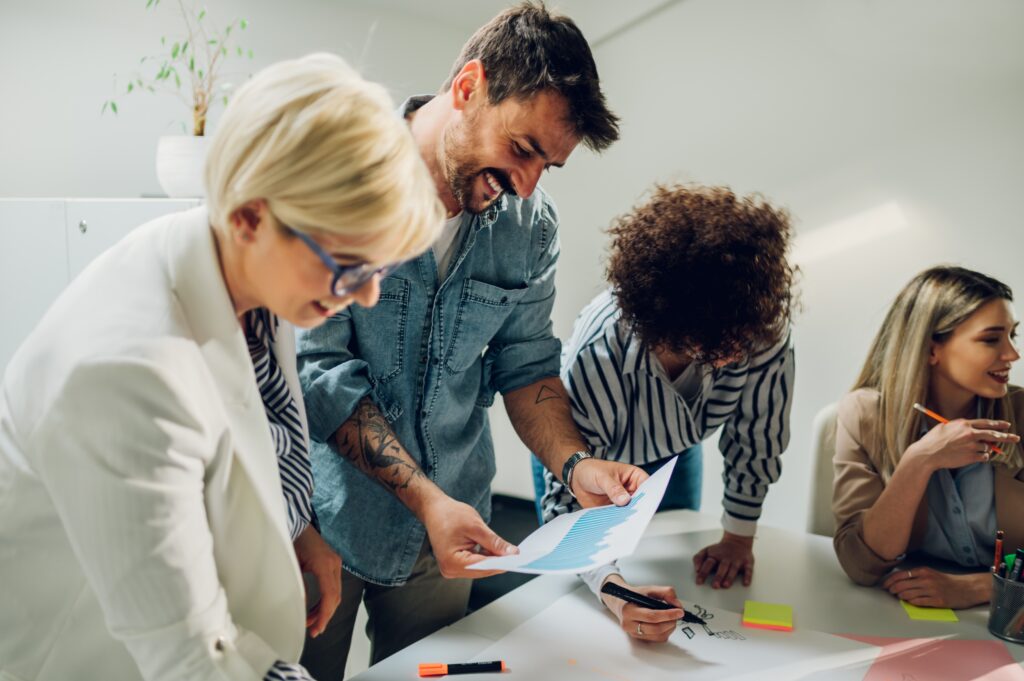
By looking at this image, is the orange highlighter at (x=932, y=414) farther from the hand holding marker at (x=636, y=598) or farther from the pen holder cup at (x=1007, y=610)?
the hand holding marker at (x=636, y=598)

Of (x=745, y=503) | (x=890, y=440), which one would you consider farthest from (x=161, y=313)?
(x=890, y=440)

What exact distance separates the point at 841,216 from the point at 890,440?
1147 mm

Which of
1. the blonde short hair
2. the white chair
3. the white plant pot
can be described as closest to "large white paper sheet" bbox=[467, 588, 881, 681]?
the white chair

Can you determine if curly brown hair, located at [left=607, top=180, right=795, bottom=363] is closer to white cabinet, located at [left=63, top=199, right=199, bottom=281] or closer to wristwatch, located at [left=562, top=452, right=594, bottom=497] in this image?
wristwatch, located at [left=562, top=452, right=594, bottom=497]

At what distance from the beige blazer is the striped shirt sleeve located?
154 mm

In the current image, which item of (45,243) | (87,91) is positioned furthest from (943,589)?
(87,91)

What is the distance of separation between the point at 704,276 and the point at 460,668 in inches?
28.6

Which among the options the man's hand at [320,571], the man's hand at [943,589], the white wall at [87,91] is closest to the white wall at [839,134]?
the man's hand at [943,589]

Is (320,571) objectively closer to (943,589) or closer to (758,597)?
(758,597)

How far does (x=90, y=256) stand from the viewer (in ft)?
6.89

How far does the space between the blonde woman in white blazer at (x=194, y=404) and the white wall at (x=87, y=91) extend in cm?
180

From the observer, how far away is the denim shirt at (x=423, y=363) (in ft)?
4.13

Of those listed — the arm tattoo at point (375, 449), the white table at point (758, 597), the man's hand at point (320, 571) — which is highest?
the arm tattoo at point (375, 449)

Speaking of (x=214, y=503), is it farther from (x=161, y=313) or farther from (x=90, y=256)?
(x=90, y=256)
